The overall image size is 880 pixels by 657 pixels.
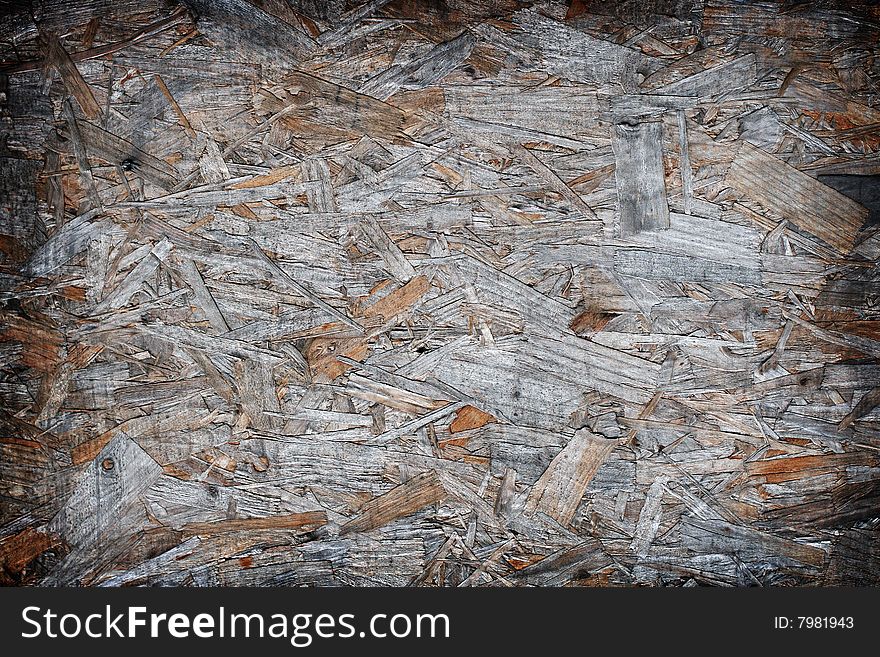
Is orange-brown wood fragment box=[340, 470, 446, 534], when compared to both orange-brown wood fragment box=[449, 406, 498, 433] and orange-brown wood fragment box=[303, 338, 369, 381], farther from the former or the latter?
orange-brown wood fragment box=[303, 338, 369, 381]

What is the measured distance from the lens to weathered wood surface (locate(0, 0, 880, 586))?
1.31 meters

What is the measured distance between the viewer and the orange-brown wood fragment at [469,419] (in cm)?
135

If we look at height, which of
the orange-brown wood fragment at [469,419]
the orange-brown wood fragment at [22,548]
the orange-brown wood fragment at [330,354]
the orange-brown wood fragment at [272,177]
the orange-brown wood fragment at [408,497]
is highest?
the orange-brown wood fragment at [272,177]

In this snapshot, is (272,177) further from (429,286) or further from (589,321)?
(589,321)

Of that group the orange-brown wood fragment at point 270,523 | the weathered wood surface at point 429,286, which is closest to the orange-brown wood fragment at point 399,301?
the weathered wood surface at point 429,286

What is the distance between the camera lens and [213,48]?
4.30ft

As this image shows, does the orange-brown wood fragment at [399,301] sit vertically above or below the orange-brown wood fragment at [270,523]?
above

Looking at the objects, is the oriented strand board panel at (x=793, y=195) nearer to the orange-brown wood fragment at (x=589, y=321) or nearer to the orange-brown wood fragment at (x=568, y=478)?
the orange-brown wood fragment at (x=589, y=321)

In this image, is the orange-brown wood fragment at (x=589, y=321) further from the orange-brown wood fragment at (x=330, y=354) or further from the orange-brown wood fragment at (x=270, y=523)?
the orange-brown wood fragment at (x=270, y=523)

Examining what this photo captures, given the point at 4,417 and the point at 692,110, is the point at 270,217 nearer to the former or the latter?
the point at 4,417

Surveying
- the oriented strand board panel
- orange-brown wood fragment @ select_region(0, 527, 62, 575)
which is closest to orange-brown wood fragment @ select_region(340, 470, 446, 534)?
orange-brown wood fragment @ select_region(0, 527, 62, 575)

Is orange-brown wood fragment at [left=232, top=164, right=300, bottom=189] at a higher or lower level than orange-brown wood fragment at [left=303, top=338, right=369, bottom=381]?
higher

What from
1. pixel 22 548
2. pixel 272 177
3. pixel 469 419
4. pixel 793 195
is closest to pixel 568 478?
Answer: pixel 469 419

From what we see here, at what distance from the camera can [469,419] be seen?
4.44ft
